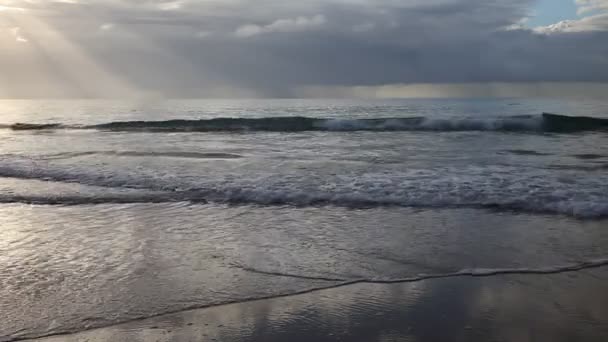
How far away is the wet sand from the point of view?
3859 mm

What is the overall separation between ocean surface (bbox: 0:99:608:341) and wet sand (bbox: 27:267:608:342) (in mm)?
265

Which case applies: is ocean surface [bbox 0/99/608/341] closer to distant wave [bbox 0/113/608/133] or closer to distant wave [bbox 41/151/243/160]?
distant wave [bbox 41/151/243/160]

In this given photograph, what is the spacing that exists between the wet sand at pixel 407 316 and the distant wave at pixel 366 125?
24973 millimetres

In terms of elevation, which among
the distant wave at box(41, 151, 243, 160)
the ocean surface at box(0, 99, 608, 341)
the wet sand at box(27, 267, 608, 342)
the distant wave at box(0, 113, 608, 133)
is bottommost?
Answer: the wet sand at box(27, 267, 608, 342)

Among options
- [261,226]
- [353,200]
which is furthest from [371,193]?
[261,226]

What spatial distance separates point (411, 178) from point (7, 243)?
7446 millimetres

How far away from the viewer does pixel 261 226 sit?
7.40 meters

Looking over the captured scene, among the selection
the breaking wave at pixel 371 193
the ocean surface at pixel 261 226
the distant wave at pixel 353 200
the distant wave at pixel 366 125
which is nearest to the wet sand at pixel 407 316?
the ocean surface at pixel 261 226

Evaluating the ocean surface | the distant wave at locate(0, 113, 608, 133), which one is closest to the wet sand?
the ocean surface

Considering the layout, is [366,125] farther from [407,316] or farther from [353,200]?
[407,316]

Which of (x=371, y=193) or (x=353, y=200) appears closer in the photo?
(x=353, y=200)

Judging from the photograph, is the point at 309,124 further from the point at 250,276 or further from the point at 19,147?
the point at 250,276

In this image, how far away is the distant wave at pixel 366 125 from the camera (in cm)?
2923

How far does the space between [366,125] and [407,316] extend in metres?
28.0
